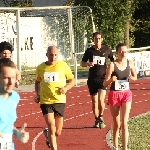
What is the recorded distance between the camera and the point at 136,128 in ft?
47.8

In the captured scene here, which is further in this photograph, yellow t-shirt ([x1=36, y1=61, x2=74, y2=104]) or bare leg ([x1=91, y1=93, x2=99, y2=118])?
bare leg ([x1=91, y1=93, x2=99, y2=118])

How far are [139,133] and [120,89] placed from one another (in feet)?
8.56

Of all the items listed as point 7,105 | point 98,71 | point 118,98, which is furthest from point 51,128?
point 7,105

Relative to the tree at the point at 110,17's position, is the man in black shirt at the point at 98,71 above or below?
below


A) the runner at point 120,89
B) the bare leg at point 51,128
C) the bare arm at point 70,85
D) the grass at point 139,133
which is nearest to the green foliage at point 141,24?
the grass at point 139,133

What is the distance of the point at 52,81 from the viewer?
1110cm

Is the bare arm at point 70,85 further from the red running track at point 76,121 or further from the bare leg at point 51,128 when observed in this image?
the red running track at point 76,121

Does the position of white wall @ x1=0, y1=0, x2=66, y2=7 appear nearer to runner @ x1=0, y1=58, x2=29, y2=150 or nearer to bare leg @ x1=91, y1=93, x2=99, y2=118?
bare leg @ x1=91, y1=93, x2=99, y2=118

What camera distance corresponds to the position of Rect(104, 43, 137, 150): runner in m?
11.3

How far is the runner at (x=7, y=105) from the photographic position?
251 inches

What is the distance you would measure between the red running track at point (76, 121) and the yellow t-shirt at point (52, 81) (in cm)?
149

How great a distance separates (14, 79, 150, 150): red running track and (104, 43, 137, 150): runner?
1079 mm

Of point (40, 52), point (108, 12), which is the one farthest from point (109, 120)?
point (40, 52)

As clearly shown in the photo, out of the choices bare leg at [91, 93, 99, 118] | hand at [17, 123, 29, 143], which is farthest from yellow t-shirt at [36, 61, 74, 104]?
hand at [17, 123, 29, 143]
